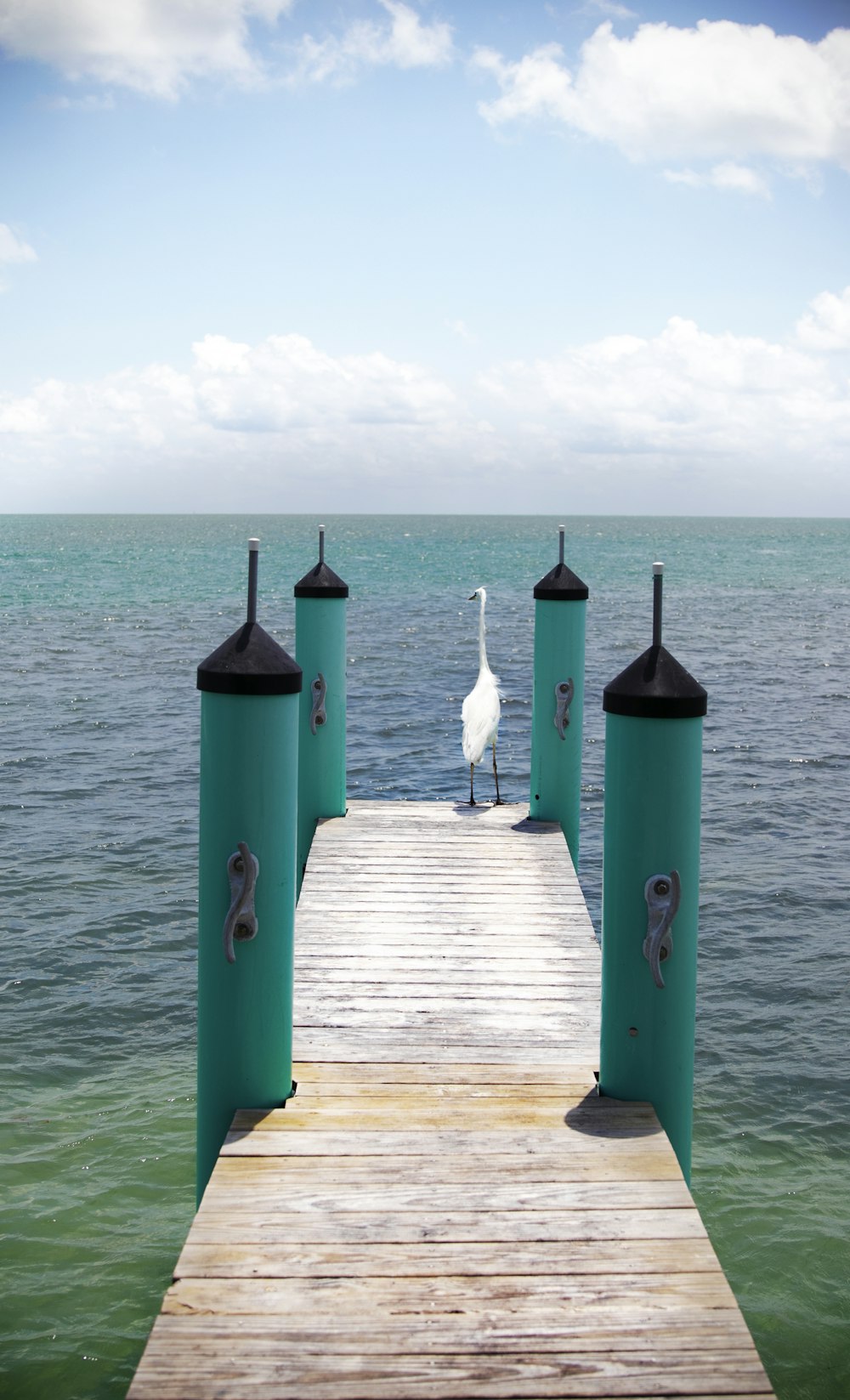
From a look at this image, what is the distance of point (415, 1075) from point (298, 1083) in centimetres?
46

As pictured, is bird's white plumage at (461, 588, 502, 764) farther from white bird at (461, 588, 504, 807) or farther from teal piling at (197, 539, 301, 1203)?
teal piling at (197, 539, 301, 1203)

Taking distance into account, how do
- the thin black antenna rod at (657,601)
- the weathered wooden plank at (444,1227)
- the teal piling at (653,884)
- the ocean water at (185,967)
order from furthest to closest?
the ocean water at (185,967) → the thin black antenna rod at (657,601) → the teal piling at (653,884) → the weathered wooden plank at (444,1227)

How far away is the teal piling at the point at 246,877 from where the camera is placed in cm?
429

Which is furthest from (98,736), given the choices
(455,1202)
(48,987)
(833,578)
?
(833,578)

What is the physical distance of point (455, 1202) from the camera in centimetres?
386

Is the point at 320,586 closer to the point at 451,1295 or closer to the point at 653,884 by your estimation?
the point at 653,884

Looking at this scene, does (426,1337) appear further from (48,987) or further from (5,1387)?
A: (48,987)

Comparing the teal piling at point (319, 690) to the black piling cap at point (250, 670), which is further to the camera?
the teal piling at point (319, 690)

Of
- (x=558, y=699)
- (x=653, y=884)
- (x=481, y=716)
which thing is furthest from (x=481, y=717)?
(x=653, y=884)

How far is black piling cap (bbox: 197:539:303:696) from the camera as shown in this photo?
424 cm

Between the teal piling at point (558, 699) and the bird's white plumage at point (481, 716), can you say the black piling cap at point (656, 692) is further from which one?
the bird's white plumage at point (481, 716)

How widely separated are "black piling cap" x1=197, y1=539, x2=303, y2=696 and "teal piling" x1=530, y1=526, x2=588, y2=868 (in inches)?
152

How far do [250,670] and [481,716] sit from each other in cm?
525

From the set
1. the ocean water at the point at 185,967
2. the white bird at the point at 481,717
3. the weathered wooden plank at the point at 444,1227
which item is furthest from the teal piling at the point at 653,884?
the white bird at the point at 481,717
